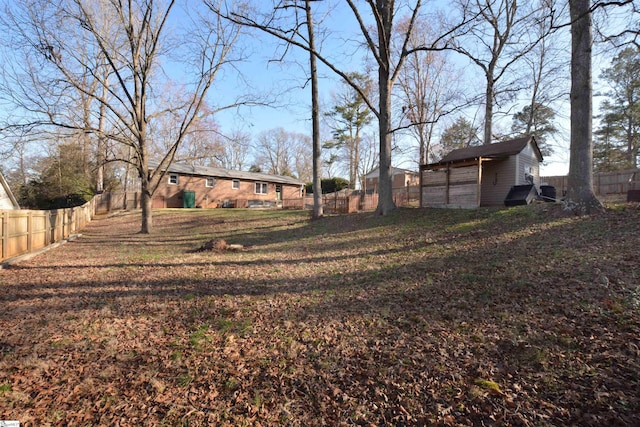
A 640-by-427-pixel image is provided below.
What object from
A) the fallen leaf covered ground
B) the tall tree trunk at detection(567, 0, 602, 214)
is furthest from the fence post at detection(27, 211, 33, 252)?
the tall tree trunk at detection(567, 0, 602, 214)

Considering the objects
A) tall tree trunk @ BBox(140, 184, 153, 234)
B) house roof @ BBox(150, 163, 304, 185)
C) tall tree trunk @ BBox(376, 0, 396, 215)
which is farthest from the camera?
house roof @ BBox(150, 163, 304, 185)

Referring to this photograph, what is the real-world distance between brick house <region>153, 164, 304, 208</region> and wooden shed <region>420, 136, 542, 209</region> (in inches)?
475

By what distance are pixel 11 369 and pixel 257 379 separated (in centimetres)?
257

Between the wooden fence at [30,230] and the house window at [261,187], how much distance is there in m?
19.8

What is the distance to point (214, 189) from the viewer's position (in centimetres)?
2753

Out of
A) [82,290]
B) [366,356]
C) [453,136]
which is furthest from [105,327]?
[453,136]

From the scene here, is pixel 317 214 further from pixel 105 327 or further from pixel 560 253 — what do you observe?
pixel 105 327

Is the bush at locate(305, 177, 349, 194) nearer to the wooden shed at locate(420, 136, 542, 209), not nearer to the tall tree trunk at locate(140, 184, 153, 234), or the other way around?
the wooden shed at locate(420, 136, 542, 209)

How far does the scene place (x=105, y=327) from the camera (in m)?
3.90

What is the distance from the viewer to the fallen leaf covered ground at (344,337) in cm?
239

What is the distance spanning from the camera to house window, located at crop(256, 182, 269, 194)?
104ft

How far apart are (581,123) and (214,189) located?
2626cm

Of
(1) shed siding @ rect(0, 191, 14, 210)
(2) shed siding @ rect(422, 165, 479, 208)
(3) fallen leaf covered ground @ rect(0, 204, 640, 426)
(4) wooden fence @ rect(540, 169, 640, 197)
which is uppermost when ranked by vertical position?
(4) wooden fence @ rect(540, 169, 640, 197)

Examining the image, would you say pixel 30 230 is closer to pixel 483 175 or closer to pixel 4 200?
pixel 4 200
